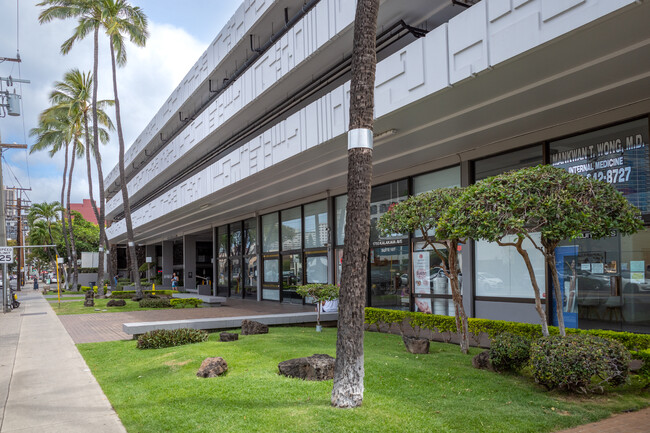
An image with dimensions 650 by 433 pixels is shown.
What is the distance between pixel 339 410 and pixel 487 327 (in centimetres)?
610

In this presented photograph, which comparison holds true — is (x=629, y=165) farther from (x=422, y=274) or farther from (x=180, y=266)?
(x=180, y=266)

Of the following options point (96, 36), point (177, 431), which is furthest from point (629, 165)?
point (96, 36)

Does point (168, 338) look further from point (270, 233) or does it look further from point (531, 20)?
point (270, 233)

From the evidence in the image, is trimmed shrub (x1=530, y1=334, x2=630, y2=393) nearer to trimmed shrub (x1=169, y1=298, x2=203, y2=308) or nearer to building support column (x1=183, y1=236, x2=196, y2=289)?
trimmed shrub (x1=169, y1=298, x2=203, y2=308)

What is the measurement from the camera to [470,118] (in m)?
10.5

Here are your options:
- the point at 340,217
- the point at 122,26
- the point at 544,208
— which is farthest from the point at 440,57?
the point at 122,26

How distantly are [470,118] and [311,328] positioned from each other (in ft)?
25.8

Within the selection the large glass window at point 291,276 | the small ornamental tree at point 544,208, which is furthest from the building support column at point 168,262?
the small ornamental tree at point 544,208

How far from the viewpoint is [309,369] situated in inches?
301

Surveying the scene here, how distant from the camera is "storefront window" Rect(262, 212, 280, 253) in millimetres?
25109

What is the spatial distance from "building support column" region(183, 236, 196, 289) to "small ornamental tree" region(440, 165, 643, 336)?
37.8 meters

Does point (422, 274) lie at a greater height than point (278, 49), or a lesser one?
lesser

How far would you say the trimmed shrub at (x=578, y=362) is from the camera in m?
6.70

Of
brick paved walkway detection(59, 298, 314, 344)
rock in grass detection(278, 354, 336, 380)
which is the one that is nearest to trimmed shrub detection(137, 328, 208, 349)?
brick paved walkway detection(59, 298, 314, 344)
